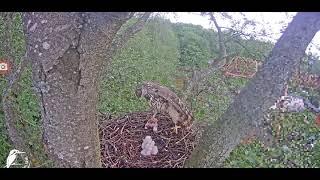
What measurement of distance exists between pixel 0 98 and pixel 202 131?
76 cm

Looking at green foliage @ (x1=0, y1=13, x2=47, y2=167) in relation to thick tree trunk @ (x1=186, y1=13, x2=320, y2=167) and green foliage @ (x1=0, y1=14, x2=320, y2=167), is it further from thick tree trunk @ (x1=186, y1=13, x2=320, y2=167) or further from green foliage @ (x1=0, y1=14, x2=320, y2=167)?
thick tree trunk @ (x1=186, y1=13, x2=320, y2=167)

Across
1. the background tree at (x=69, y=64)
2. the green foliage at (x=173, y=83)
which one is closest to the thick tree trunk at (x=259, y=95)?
the green foliage at (x=173, y=83)

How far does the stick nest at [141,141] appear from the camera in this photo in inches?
63.9

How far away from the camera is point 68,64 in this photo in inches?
49.0

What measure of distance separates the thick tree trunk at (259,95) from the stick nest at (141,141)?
0.28ft

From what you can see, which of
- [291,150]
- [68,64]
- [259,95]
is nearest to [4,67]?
[68,64]

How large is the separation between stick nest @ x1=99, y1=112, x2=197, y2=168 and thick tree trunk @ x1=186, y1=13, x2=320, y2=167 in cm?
9

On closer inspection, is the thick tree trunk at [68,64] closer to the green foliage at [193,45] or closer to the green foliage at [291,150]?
the green foliage at [193,45]

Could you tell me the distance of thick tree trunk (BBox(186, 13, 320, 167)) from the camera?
1400 mm

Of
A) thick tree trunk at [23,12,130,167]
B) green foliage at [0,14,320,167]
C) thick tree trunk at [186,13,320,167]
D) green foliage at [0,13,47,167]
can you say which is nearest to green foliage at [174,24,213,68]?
green foliage at [0,14,320,167]
